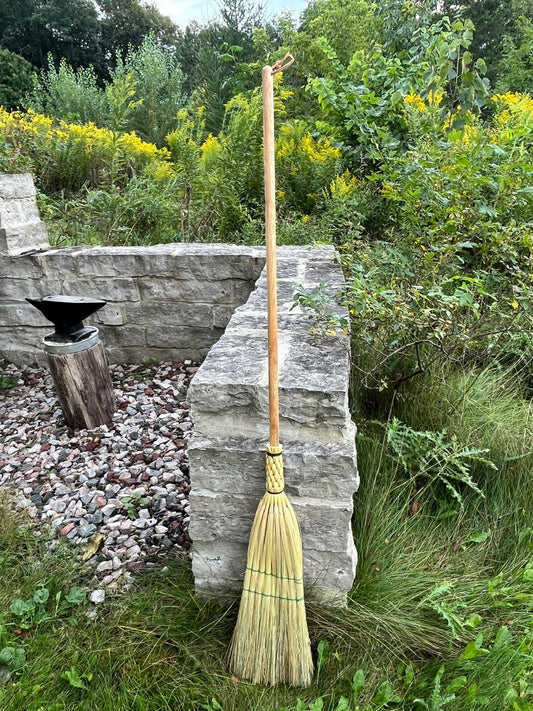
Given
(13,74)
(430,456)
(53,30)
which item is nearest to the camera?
(430,456)

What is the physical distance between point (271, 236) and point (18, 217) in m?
2.76

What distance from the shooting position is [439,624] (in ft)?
5.24

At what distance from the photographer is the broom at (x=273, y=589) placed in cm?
132

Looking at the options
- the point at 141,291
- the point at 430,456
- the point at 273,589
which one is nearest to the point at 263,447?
the point at 273,589

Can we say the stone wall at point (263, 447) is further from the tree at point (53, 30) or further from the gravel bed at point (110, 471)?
the tree at point (53, 30)

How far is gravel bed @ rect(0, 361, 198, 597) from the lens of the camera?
2.02 meters

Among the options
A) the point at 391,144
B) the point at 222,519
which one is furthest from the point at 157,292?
the point at 222,519

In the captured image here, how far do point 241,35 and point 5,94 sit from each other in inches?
408

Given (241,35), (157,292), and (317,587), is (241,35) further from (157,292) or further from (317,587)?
(317,587)

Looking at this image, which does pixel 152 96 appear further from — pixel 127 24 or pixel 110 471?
pixel 127 24

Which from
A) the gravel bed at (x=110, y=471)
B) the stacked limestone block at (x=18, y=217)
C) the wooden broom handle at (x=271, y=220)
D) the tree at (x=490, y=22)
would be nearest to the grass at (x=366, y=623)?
the gravel bed at (x=110, y=471)

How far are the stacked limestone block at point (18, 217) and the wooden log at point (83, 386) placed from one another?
3.78ft

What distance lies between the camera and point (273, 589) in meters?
1.38

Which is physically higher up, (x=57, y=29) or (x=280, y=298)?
(x=57, y=29)
